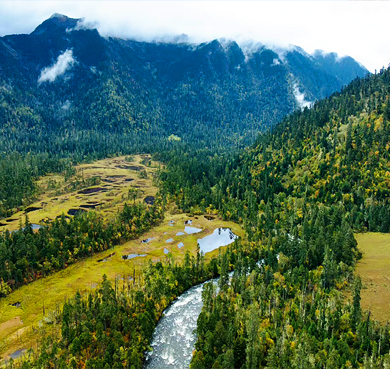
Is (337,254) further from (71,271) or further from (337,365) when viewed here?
(71,271)

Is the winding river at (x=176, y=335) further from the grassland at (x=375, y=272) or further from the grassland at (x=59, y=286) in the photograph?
the grassland at (x=375, y=272)

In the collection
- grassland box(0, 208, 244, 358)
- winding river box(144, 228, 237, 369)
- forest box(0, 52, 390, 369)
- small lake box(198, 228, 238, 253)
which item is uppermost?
forest box(0, 52, 390, 369)

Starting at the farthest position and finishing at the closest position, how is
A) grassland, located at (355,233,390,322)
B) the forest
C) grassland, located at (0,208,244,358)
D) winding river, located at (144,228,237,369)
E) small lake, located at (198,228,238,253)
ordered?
small lake, located at (198,228,238,253) → grassland, located at (355,233,390,322) → grassland, located at (0,208,244,358) → winding river, located at (144,228,237,369) → the forest

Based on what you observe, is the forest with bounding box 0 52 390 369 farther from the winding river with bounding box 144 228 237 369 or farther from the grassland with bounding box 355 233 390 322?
the grassland with bounding box 355 233 390 322

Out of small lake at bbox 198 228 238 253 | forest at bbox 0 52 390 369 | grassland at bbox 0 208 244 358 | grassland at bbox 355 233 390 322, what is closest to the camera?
forest at bbox 0 52 390 369

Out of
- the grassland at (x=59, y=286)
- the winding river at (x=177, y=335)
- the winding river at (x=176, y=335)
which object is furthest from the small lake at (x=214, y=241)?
the winding river at (x=176, y=335)

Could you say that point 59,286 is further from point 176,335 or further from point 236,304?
point 236,304

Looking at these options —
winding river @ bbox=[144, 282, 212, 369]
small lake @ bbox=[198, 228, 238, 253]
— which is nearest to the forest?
winding river @ bbox=[144, 282, 212, 369]

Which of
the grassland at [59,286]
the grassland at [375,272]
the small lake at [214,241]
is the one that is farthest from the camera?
the small lake at [214,241]
